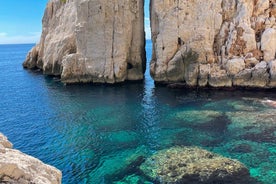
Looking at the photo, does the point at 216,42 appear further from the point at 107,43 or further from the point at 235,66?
the point at 107,43

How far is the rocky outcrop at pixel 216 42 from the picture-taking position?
4719cm

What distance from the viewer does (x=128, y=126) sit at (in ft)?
114

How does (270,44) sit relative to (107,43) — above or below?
below

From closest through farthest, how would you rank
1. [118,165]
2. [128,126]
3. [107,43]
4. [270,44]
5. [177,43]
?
[118,165], [128,126], [270,44], [177,43], [107,43]

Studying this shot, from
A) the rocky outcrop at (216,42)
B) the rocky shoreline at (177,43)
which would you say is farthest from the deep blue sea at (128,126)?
the rocky shoreline at (177,43)

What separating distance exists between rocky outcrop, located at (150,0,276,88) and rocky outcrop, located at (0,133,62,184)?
4310cm

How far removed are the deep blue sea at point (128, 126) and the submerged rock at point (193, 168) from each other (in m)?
1.12

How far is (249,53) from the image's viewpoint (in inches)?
1885

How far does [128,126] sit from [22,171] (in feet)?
85.6

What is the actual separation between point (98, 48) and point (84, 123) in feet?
85.2

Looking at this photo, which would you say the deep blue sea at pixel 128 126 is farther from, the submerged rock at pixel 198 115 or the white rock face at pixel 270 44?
the white rock face at pixel 270 44

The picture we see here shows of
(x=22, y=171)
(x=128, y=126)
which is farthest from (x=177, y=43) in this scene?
(x=22, y=171)

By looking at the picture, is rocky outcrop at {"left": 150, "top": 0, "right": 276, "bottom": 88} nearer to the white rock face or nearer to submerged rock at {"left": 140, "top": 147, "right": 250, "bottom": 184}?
the white rock face

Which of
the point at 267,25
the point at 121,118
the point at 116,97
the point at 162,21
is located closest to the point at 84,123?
the point at 121,118
